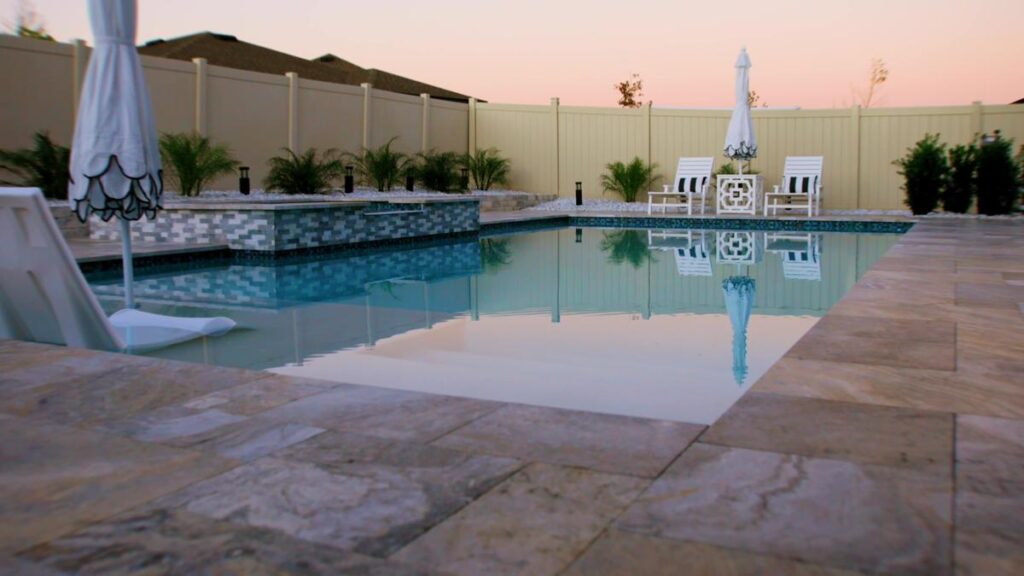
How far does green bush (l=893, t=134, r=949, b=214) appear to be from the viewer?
1258 centimetres

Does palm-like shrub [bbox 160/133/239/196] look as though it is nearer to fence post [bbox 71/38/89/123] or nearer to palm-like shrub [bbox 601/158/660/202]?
fence post [bbox 71/38/89/123]

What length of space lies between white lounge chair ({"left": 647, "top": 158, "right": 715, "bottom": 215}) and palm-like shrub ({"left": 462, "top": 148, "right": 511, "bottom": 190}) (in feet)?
11.3

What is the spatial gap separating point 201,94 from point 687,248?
22.2 feet

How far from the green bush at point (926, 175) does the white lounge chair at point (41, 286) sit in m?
11.5

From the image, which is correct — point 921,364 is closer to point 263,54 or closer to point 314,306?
point 314,306

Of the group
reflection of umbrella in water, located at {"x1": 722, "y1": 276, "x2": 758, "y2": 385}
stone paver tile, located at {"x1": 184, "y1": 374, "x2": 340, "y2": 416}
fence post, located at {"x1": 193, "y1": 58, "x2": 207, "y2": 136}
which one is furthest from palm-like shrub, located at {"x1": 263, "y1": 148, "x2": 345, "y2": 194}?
stone paver tile, located at {"x1": 184, "y1": 374, "x2": 340, "y2": 416}

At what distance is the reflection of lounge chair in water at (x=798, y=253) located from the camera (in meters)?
7.50

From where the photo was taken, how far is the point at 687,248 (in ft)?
32.1

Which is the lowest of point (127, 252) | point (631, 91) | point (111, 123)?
point (127, 252)

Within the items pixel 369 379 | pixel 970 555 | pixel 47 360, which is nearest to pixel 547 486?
pixel 970 555

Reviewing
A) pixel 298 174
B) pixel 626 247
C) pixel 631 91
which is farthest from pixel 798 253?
pixel 631 91

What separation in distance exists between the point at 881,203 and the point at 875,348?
41.8 feet

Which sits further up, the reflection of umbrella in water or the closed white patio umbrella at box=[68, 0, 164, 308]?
the closed white patio umbrella at box=[68, 0, 164, 308]

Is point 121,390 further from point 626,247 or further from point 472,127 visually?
point 472,127
